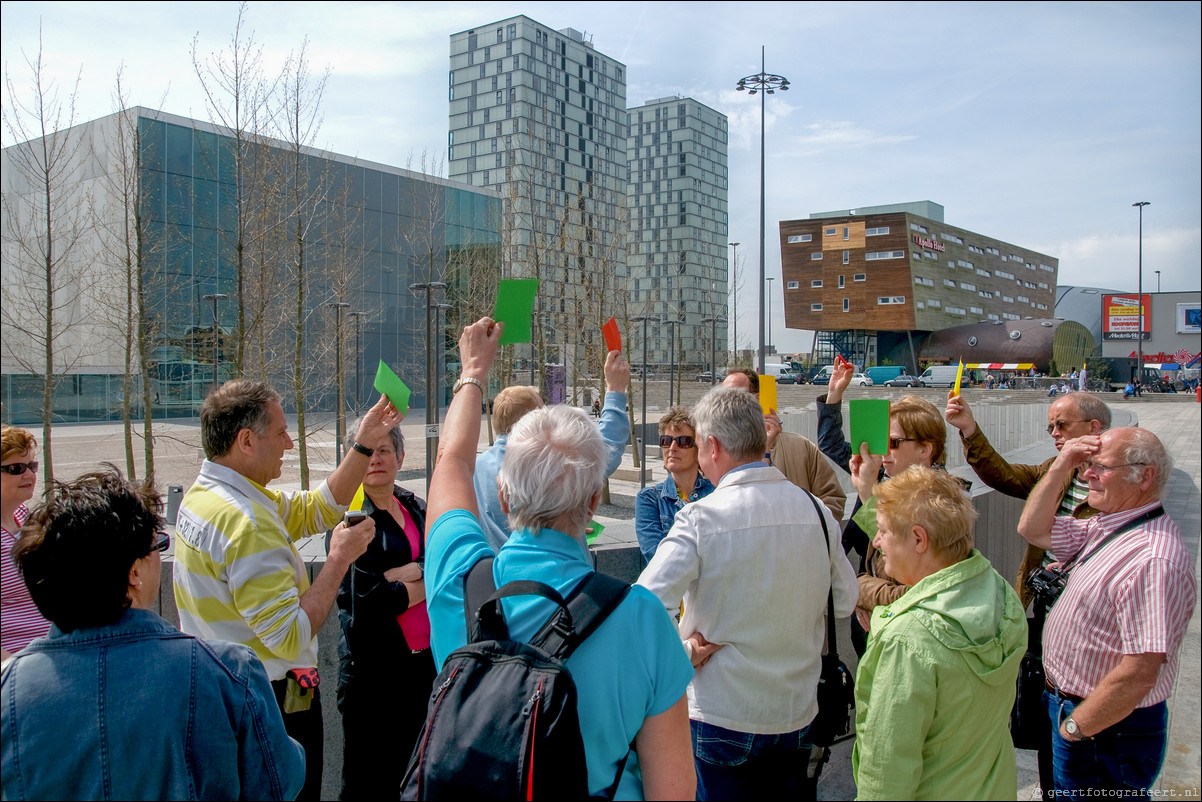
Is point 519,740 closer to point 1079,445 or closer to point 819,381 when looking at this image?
point 1079,445

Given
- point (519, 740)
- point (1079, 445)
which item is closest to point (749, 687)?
point (519, 740)

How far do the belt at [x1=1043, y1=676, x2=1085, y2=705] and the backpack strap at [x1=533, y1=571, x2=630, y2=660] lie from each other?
213 centimetres

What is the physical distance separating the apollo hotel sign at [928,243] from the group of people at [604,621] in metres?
84.0

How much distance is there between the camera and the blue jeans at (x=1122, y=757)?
2.74 metres

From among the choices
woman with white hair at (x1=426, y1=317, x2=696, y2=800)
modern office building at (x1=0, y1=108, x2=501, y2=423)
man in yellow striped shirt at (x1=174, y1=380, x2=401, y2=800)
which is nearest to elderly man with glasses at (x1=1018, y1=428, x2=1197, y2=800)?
woman with white hair at (x1=426, y1=317, x2=696, y2=800)

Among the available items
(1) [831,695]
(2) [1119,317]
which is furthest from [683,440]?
(2) [1119,317]

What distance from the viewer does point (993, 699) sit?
87.3 inches

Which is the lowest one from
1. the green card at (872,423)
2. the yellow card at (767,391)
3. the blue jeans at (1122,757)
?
the blue jeans at (1122,757)

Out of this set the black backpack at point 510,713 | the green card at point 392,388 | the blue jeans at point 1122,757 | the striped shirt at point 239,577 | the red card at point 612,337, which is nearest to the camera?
the black backpack at point 510,713

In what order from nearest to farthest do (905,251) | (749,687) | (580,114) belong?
(749,687), (905,251), (580,114)

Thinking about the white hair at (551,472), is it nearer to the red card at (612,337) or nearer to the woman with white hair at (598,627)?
the woman with white hair at (598,627)

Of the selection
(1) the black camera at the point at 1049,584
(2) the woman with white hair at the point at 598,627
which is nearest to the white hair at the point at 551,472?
(2) the woman with white hair at the point at 598,627

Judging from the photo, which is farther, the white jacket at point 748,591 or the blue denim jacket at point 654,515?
the blue denim jacket at point 654,515

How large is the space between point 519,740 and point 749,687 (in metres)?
1.28
